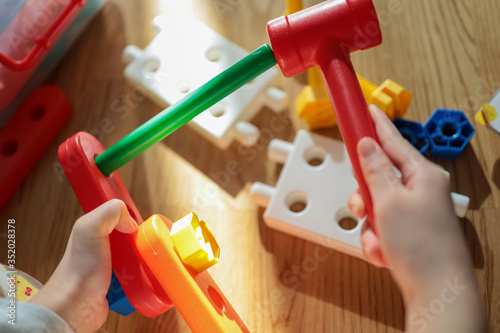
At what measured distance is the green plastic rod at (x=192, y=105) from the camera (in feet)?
1.94

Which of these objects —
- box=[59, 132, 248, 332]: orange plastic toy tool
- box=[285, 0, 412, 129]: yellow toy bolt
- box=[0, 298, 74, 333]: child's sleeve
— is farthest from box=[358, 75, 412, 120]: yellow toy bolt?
box=[0, 298, 74, 333]: child's sleeve

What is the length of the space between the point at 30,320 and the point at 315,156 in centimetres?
44

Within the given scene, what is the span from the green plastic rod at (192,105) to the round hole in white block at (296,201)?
0.20 meters

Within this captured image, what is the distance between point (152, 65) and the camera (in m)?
0.87

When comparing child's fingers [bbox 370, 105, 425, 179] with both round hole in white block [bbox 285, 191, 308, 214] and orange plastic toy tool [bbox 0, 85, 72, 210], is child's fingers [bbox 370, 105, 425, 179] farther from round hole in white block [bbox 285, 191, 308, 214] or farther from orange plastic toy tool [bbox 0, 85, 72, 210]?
Result: orange plastic toy tool [bbox 0, 85, 72, 210]

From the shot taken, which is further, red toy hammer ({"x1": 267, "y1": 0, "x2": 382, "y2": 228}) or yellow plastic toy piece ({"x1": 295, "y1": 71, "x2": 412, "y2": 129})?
yellow plastic toy piece ({"x1": 295, "y1": 71, "x2": 412, "y2": 129})

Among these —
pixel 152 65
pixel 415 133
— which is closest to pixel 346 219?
pixel 415 133

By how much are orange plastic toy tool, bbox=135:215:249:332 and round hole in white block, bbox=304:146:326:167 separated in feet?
0.89

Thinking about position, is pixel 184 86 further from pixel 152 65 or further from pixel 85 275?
pixel 85 275

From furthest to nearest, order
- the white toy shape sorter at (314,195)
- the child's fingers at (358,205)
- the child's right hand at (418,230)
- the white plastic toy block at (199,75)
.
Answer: the white plastic toy block at (199,75) < the white toy shape sorter at (314,195) < the child's fingers at (358,205) < the child's right hand at (418,230)

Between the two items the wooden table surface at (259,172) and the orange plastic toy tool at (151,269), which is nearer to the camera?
the orange plastic toy tool at (151,269)

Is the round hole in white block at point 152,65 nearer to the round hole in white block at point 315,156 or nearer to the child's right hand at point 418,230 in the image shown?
the round hole in white block at point 315,156

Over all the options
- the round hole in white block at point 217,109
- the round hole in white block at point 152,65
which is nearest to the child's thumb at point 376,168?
the round hole in white block at point 217,109

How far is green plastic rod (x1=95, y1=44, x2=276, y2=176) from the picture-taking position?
591mm
